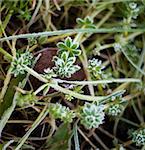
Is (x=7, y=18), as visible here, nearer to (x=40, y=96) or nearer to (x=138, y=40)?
(x=40, y=96)

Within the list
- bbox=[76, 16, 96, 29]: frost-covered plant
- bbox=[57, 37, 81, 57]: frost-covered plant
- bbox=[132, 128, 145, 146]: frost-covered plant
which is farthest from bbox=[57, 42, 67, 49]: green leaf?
bbox=[132, 128, 145, 146]: frost-covered plant

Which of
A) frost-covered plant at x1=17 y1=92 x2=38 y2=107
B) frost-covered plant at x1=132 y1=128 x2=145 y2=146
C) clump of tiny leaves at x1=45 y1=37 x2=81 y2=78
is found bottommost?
frost-covered plant at x1=132 y1=128 x2=145 y2=146

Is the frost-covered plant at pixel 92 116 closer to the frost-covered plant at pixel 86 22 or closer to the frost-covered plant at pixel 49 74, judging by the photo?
the frost-covered plant at pixel 49 74

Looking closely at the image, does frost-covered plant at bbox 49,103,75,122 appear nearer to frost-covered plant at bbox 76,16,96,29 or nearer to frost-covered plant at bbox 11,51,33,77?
frost-covered plant at bbox 11,51,33,77

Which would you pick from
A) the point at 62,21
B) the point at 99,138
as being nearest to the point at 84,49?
the point at 62,21

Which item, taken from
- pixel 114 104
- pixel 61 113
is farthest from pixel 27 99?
pixel 114 104

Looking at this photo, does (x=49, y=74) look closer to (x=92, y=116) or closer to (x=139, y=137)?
(x=92, y=116)
